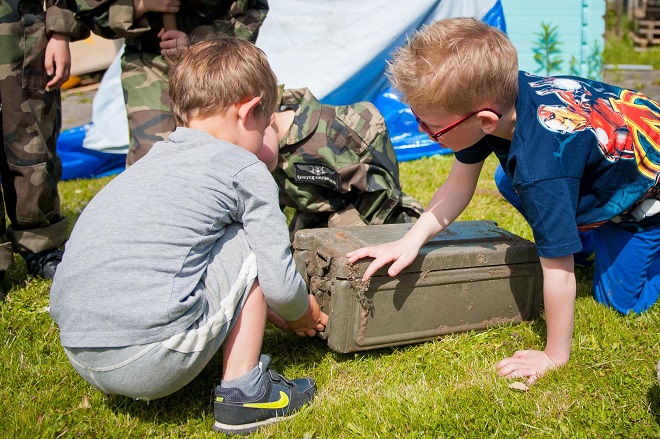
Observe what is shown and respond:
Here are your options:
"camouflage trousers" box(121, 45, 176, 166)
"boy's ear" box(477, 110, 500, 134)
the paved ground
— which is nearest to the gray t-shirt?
"boy's ear" box(477, 110, 500, 134)

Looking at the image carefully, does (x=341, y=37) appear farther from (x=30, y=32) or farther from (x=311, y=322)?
(x=311, y=322)

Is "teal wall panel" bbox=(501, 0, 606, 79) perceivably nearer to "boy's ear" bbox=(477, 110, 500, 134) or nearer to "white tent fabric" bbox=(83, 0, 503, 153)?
"white tent fabric" bbox=(83, 0, 503, 153)

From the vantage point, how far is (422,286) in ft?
9.22

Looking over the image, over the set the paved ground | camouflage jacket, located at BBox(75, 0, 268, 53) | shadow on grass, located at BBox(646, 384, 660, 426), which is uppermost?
camouflage jacket, located at BBox(75, 0, 268, 53)

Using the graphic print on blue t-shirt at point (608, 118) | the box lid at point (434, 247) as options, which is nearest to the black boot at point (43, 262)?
the box lid at point (434, 247)

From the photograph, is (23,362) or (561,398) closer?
(561,398)

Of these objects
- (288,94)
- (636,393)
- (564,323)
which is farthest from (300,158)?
(636,393)

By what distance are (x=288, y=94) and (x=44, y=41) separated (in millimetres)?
1288

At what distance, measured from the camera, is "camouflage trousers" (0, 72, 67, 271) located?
11.5 ft

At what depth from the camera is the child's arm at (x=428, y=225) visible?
8.79 feet

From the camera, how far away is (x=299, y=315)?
8.39 ft

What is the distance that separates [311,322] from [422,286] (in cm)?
47

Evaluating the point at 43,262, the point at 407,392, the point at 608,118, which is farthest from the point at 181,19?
the point at 407,392

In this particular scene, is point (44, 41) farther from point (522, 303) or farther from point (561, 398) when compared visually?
point (561, 398)
